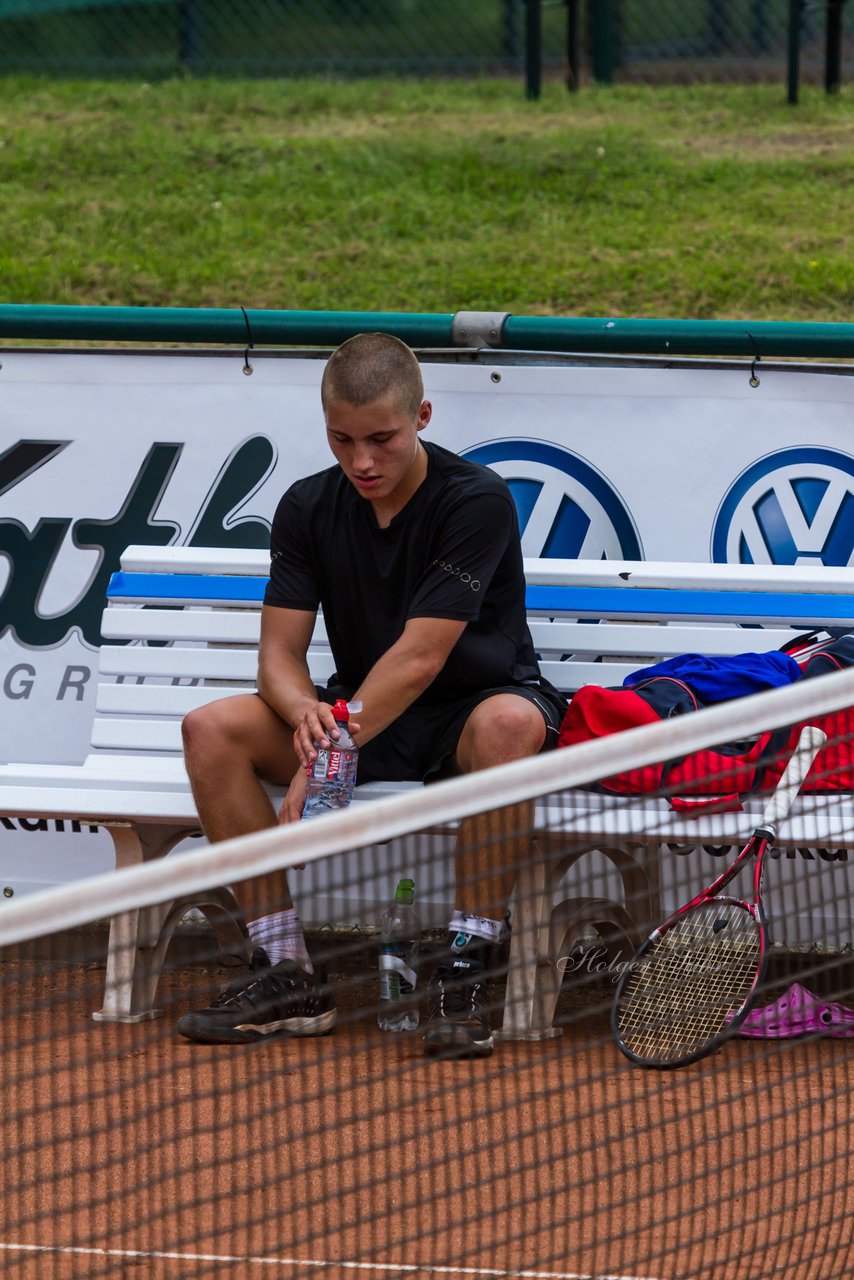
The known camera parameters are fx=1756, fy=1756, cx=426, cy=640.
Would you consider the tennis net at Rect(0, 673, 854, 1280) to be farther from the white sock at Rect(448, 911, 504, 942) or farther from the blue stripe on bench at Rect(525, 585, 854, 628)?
the blue stripe on bench at Rect(525, 585, 854, 628)

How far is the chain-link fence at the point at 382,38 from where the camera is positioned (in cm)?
1202

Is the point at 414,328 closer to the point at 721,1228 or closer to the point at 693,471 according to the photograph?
the point at 693,471

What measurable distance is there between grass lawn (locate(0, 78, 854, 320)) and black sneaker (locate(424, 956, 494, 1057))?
447 cm

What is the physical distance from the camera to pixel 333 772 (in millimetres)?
4055

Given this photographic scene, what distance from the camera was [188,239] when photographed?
8867mm

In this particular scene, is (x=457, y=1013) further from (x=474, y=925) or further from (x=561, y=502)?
(x=561, y=502)

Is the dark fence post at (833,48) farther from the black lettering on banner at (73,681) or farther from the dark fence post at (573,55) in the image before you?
the black lettering on banner at (73,681)

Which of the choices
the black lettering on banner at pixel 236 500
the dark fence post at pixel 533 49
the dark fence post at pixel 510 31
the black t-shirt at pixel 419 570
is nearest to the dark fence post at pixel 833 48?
the dark fence post at pixel 533 49

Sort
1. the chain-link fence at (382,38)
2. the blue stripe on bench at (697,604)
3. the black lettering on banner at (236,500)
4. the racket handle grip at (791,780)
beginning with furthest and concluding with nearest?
the chain-link fence at (382,38)
the black lettering on banner at (236,500)
the blue stripe on bench at (697,604)
the racket handle grip at (791,780)

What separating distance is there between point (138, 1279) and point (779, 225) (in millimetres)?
6796

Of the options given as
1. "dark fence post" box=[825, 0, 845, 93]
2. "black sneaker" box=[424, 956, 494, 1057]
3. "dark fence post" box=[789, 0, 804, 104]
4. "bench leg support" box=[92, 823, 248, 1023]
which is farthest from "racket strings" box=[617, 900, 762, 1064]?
"dark fence post" box=[825, 0, 845, 93]

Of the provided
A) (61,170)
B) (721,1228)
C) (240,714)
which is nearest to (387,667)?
(240,714)

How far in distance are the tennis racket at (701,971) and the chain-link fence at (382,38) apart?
9097mm

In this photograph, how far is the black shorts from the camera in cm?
419
